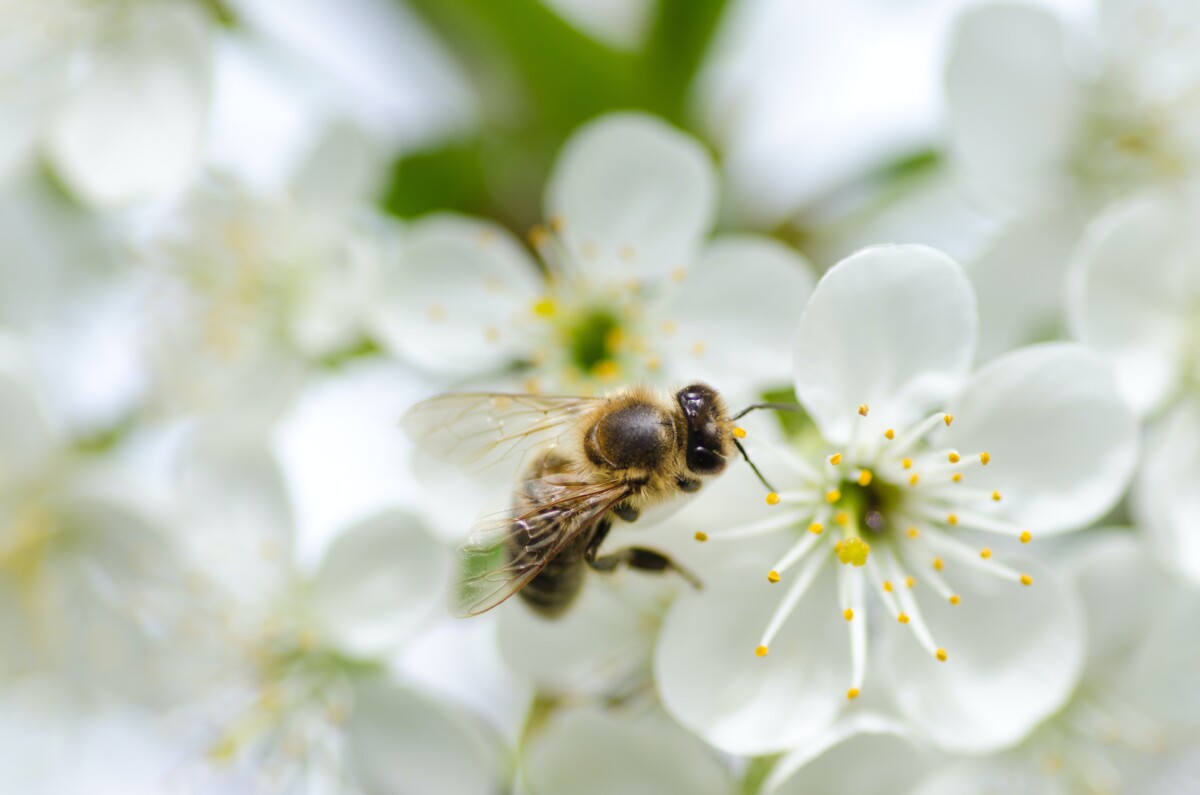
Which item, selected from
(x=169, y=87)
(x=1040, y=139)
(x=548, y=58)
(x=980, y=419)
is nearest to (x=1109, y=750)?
(x=980, y=419)

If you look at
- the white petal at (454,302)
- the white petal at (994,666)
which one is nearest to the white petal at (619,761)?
the white petal at (994,666)

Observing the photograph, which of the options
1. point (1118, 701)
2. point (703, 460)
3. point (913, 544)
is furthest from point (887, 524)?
point (1118, 701)

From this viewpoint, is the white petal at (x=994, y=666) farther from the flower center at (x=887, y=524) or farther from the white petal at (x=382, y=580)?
the white petal at (x=382, y=580)

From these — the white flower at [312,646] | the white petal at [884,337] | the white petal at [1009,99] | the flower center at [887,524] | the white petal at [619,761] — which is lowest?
the white flower at [312,646]

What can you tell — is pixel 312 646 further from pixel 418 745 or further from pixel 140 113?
pixel 140 113

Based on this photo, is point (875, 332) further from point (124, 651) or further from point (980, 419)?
point (124, 651)

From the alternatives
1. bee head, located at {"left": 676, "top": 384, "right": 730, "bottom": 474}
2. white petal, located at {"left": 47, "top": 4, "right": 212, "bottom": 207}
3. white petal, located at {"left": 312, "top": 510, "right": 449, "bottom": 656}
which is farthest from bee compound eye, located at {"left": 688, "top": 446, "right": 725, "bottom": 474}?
white petal, located at {"left": 47, "top": 4, "right": 212, "bottom": 207}
